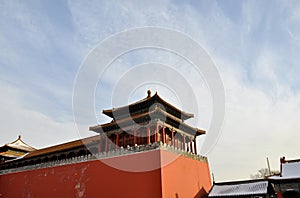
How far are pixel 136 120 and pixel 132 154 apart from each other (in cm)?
233

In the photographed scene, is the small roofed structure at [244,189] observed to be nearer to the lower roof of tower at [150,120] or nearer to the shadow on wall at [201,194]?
the shadow on wall at [201,194]

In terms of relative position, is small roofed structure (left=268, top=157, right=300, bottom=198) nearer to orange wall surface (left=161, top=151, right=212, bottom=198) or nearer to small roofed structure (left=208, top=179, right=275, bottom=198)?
small roofed structure (left=208, top=179, right=275, bottom=198)

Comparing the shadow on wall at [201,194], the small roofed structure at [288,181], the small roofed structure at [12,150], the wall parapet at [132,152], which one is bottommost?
the shadow on wall at [201,194]

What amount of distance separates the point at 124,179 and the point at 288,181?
868 cm

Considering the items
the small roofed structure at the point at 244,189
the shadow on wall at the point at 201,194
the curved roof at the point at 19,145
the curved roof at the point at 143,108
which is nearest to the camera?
the small roofed structure at the point at 244,189

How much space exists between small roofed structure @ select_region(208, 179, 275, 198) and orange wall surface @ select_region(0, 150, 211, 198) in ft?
3.03

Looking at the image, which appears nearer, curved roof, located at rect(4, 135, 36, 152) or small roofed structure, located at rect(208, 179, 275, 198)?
small roofed structure, located at rect(208, 179, 275, 198)

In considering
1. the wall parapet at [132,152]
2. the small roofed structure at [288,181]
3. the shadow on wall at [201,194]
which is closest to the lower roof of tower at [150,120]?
the wall parapet at [132,152]


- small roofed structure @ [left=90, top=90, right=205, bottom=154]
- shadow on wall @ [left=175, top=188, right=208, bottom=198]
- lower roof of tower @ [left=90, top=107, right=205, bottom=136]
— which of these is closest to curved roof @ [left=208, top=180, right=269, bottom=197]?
shadow on wall @ [left=175, top=188, right=208, bottom=198]

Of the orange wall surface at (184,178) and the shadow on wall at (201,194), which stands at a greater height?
the orange wall surface at (184,178)

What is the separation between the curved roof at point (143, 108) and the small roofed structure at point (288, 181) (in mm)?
7216

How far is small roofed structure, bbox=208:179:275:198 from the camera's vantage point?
14.1 metres

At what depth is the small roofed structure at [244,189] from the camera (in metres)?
14.1

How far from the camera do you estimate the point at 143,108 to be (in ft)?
56.7
